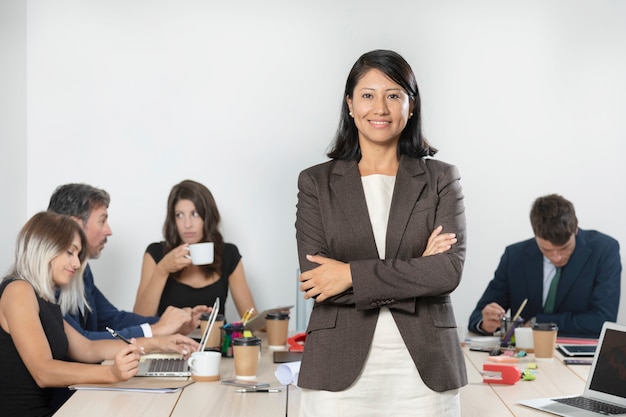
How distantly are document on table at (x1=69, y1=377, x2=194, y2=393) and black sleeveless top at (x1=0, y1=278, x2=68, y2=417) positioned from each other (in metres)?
0.26

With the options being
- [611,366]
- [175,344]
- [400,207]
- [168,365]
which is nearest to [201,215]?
[175,344]

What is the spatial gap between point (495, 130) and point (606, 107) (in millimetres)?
662

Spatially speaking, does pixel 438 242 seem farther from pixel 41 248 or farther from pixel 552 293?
pixel 552 293

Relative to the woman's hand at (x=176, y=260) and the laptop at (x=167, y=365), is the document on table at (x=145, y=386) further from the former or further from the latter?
the woman's hand at (x=176, y=260)

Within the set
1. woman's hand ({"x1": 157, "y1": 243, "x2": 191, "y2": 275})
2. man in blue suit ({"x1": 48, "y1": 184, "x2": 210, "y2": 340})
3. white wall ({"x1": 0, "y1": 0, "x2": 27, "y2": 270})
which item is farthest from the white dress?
white wall ({"x1": 0, "y1": 0, "x2": 27, "y2": 270})

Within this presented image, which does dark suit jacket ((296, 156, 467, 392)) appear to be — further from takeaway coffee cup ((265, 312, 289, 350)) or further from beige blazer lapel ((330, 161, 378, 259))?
takeaway coffee cup ((265, 312, 289, 350))

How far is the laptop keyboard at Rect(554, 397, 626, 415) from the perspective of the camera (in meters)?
2.21

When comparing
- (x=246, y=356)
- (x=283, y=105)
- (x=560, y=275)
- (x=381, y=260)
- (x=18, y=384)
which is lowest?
(x=18, y=384)

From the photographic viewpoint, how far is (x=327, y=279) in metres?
1.81

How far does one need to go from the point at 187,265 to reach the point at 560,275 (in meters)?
1.80

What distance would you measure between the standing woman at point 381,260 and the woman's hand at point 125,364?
2.49 feet

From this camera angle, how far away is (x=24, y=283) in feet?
8.52

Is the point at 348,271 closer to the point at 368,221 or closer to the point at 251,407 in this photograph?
the point at 368,221

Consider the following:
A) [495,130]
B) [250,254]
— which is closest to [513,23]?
[495,130]
